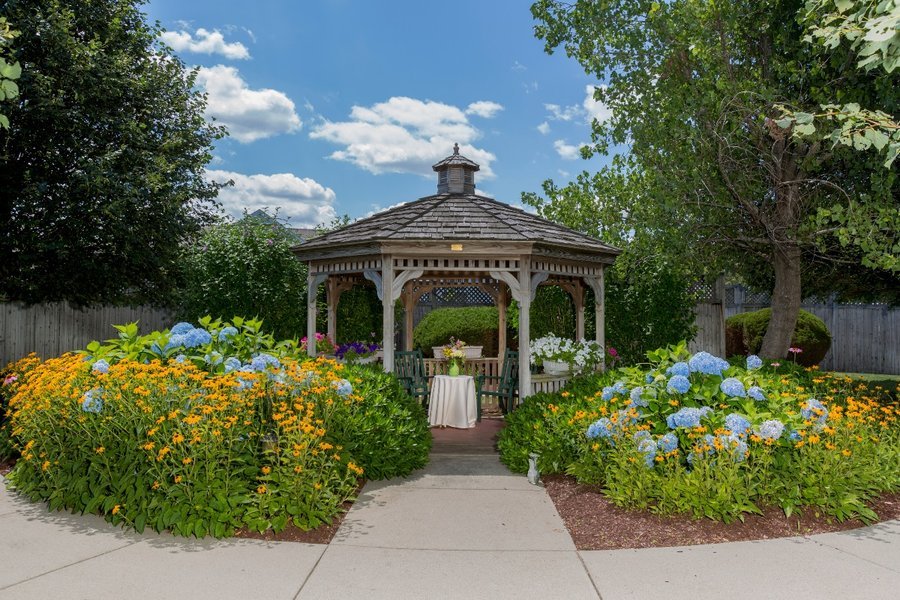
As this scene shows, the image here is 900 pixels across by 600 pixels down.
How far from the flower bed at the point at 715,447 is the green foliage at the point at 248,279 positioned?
250 inches

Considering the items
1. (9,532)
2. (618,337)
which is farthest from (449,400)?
(9,532)

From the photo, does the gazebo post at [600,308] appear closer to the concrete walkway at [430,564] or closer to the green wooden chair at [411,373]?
the green wooden chair at [411,373]

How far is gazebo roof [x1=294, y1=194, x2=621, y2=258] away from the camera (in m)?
8.12

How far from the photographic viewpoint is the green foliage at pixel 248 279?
10891mm

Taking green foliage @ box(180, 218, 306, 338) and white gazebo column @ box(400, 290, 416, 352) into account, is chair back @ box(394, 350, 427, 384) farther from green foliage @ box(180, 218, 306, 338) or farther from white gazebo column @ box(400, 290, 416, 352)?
green foliage @ box(180, 218, 306, 338)

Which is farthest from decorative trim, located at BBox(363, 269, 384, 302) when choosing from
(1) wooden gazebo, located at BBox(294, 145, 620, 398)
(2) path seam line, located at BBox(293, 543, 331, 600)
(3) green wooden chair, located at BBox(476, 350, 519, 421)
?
(2) path seam line, located at BBox(293, 543, 331, 600)

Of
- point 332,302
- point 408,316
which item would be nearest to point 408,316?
point 408,316

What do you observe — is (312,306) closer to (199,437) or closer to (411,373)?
(411,373)

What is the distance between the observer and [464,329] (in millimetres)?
15383

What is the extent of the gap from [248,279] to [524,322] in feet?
17.1

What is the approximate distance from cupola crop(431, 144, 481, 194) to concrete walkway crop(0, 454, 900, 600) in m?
6.38

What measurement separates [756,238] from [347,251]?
5.74m

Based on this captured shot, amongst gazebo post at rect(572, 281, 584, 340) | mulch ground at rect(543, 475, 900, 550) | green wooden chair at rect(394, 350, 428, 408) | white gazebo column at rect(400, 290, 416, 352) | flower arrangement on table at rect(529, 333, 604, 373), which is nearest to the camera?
mulch ground at rect(543, 475, 900, 550)

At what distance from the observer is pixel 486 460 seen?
23.1 ft
